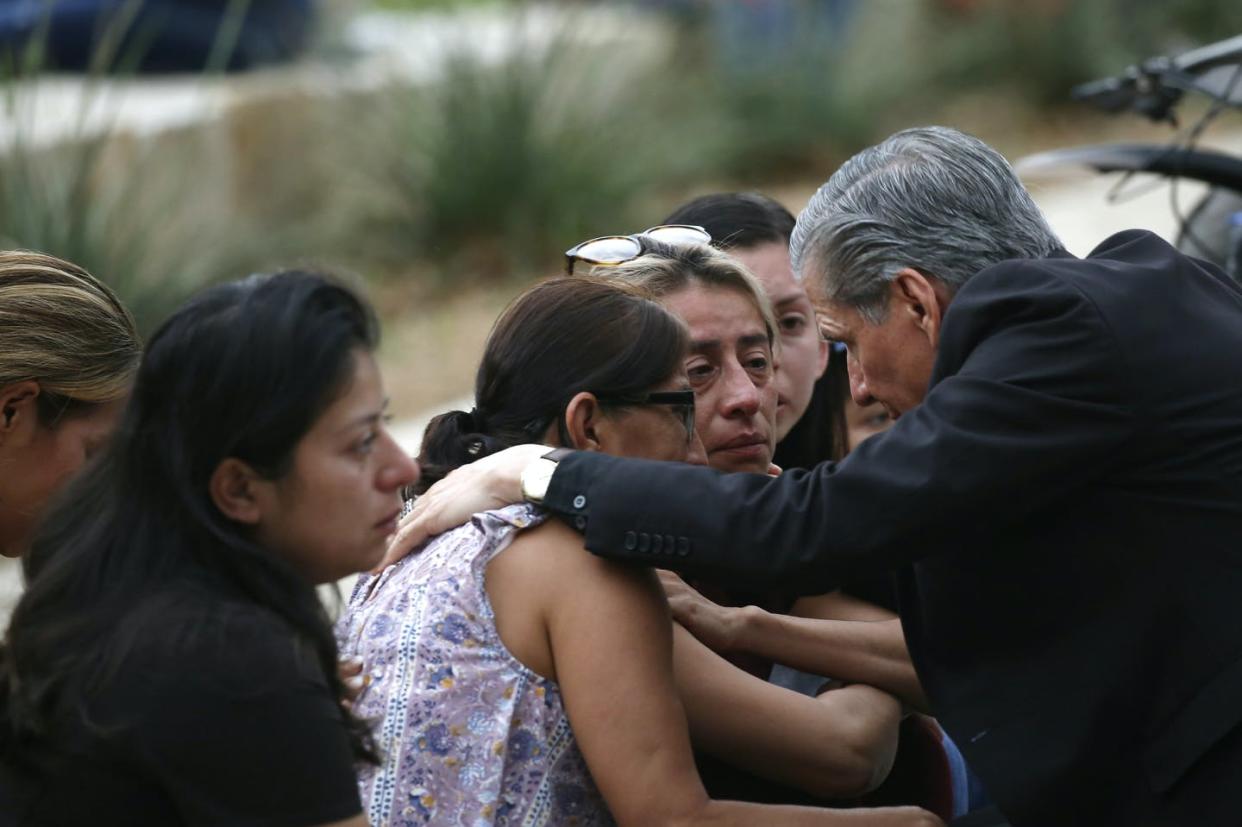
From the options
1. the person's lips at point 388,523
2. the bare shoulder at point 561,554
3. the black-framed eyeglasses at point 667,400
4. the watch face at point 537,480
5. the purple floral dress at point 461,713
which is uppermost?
the person's lips at point 388,523

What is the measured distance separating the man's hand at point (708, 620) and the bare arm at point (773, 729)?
0.48ft

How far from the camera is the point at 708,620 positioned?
2.62 metres

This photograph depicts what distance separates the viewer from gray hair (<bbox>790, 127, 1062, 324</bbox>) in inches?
94.3

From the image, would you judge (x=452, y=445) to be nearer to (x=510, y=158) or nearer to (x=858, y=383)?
(x=858, y=383)

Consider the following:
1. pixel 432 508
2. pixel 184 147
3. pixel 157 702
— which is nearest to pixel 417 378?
pixel 184 147

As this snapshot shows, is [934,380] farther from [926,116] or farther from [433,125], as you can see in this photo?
[926,116]

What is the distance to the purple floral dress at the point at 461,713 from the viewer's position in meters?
2.16

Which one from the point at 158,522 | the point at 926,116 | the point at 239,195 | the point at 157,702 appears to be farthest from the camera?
the point at 926,116

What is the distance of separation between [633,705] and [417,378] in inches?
219

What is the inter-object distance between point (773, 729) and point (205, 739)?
94 cm

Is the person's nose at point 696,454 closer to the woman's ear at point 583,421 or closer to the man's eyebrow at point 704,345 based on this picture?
the woman's ear at point 583,421

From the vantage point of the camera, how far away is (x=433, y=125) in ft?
29.9

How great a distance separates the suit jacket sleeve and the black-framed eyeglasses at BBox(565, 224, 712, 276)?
0.62 metres

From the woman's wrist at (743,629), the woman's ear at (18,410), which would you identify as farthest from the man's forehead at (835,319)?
the woman's ear at (18,410)
